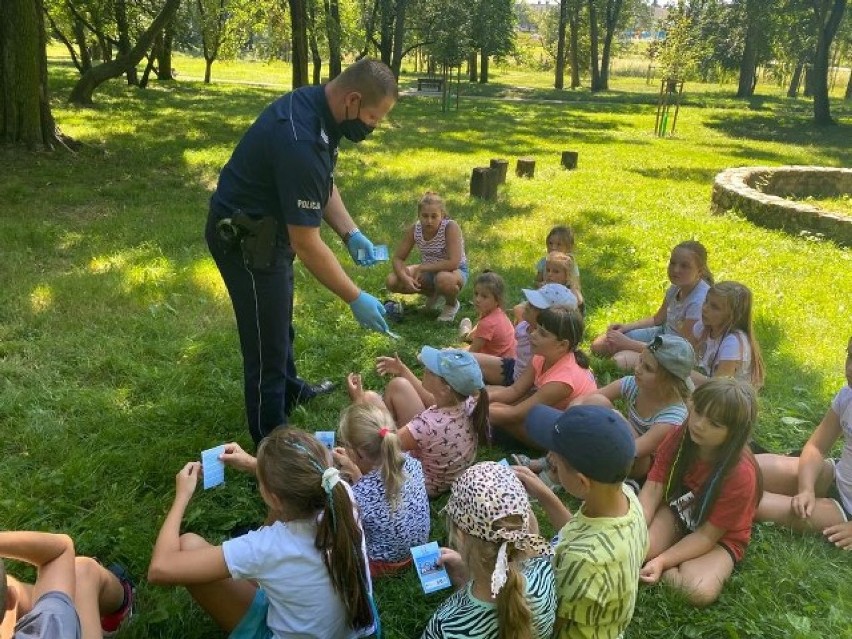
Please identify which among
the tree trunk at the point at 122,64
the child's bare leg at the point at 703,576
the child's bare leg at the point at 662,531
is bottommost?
the child's bare leg at the point at 703,576

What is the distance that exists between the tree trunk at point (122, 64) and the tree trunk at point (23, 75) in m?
3.73

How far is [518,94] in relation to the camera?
28844mm

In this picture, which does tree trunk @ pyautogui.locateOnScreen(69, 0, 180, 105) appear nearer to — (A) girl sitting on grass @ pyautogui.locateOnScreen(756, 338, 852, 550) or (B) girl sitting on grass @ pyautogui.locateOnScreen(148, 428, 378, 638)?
(B) girl sitting on grass @ pyautogui.locateOnScreen(148, 428, 378, 638)

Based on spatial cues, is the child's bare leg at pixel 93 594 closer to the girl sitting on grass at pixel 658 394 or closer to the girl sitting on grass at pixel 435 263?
the girl sitting on grass at pixel 658 394

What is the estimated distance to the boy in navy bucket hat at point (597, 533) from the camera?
189 cm

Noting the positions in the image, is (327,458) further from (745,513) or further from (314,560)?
(745,513)

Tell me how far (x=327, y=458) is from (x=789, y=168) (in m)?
10.2

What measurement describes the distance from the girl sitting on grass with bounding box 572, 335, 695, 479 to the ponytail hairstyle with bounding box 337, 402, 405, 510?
104 centimetres

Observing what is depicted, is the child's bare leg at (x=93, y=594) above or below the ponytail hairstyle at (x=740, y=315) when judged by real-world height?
below

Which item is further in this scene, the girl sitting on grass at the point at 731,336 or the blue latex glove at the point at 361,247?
the blue latex glove at the point at 361,247

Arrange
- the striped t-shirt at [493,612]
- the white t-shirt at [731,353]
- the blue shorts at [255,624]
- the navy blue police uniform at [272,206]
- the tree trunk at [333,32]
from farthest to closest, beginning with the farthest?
the tree trunk at [333,32] < the white t-shirt at [731,353] < the navy blue police uniform at [272,206] < the blue shorts at [255,624] < the striped t-shirt at [493,612]

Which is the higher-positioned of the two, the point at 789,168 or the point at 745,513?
the point at 789,168

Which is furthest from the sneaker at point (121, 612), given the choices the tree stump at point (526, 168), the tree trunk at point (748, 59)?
the tree trunk at point (748, 59)

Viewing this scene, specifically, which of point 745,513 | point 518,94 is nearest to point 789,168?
point 745,513
